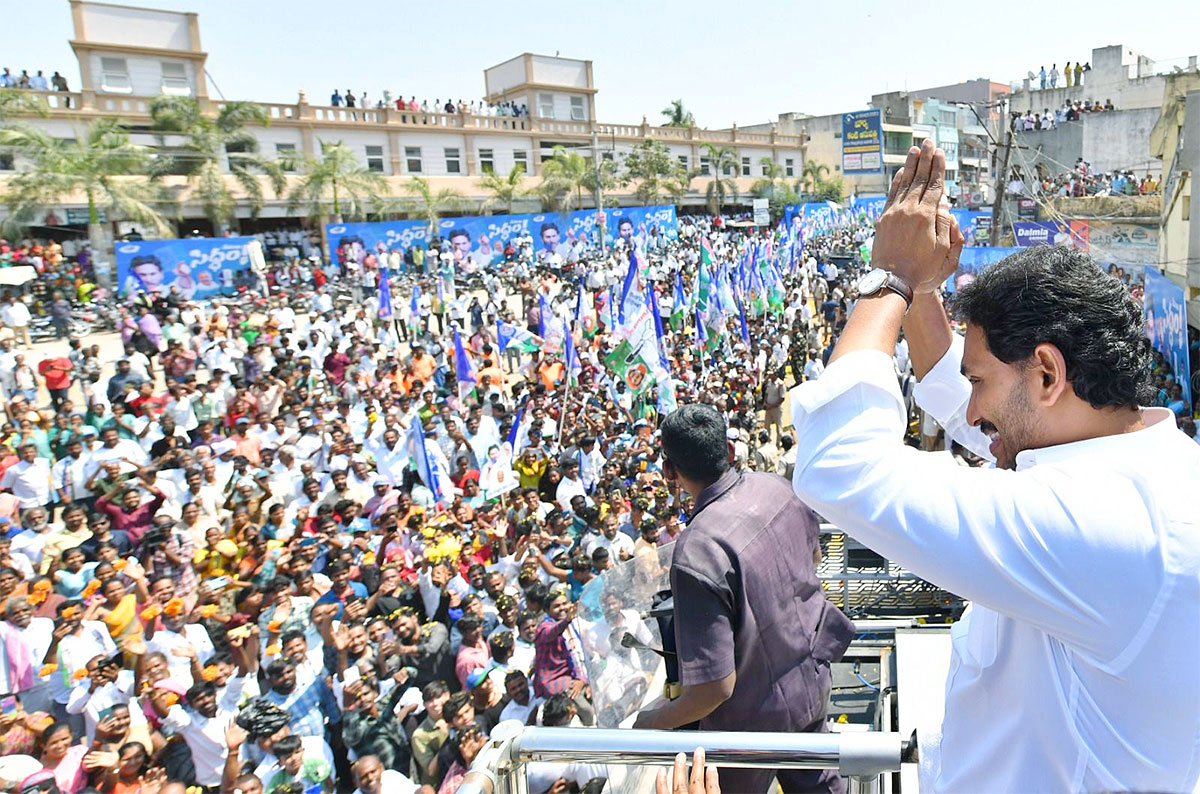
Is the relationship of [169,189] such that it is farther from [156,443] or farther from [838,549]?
[838,549]

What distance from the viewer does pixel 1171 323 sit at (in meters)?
9.04

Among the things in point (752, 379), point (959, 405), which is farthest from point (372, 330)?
point (959, 405)

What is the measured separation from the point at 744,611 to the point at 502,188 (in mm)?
33478

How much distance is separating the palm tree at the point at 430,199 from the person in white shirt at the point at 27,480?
75.9 ft

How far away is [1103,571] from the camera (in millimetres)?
985

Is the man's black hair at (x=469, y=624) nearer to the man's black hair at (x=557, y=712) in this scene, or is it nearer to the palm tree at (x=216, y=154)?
the man's black hair at (x=557, y=712)

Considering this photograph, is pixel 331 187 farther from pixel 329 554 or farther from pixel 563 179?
pixel 329 554

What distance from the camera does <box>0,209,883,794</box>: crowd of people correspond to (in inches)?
160

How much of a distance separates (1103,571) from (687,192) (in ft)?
146

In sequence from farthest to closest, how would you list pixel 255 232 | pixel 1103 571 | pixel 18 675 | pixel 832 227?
pixel 832 227, pixel 255 232, pixel 18 675, pixel 1103 571

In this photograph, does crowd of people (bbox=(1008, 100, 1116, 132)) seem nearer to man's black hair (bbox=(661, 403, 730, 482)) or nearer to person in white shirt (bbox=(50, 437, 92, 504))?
person in white shirt (bbox=(50, 437, 92, 504))

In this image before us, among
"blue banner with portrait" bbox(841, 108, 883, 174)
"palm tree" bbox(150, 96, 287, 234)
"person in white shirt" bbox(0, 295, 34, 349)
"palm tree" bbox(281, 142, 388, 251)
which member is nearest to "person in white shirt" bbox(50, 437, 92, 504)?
"person in white shirt" bbox(0, 295, 34, 349)

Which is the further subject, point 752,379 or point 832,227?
point 832,227

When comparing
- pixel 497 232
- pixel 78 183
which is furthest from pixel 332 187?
pixel 78 183
